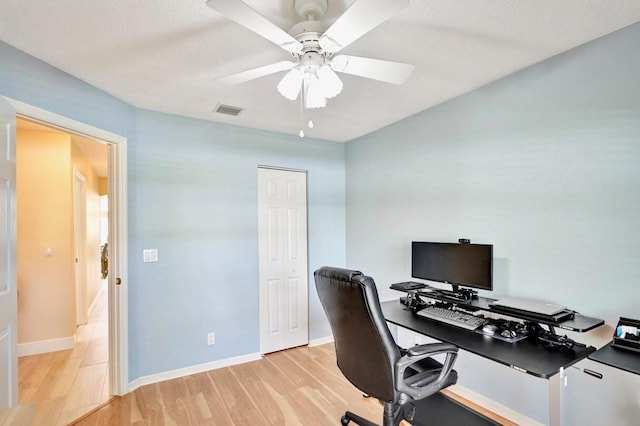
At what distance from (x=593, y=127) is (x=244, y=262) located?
298 cm

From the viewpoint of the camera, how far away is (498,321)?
200 cm

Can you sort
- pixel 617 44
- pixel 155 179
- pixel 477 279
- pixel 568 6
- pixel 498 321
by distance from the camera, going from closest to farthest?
pixel 568 6 → pixel 617 44 → pixel 498 321 → pixel 477 279 → pixel 155 179

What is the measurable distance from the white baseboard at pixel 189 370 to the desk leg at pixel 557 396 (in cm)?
260

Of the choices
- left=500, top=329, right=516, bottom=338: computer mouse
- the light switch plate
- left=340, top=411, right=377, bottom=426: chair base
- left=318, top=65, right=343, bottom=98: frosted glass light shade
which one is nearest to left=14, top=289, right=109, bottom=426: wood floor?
the light switch plate

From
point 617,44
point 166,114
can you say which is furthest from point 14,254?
point 617,44

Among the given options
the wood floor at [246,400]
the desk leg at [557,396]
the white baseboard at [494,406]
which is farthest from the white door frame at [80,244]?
the desk leg at [557,396]

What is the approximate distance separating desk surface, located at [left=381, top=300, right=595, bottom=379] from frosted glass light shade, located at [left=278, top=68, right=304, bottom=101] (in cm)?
164

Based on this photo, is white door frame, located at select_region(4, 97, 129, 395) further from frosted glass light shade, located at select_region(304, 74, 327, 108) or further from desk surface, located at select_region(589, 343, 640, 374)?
desk surface, located at select_region(589, 343, 640, 374)

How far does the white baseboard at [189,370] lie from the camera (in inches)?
107

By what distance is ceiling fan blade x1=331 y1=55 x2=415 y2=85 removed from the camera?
4.86 feet

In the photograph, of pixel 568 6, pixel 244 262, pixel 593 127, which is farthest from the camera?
pixel 244 262

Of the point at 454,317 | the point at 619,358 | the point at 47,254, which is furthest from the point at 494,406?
the point at 47,254

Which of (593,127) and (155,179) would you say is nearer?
(593,127)

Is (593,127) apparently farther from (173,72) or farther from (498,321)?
(173,72)
